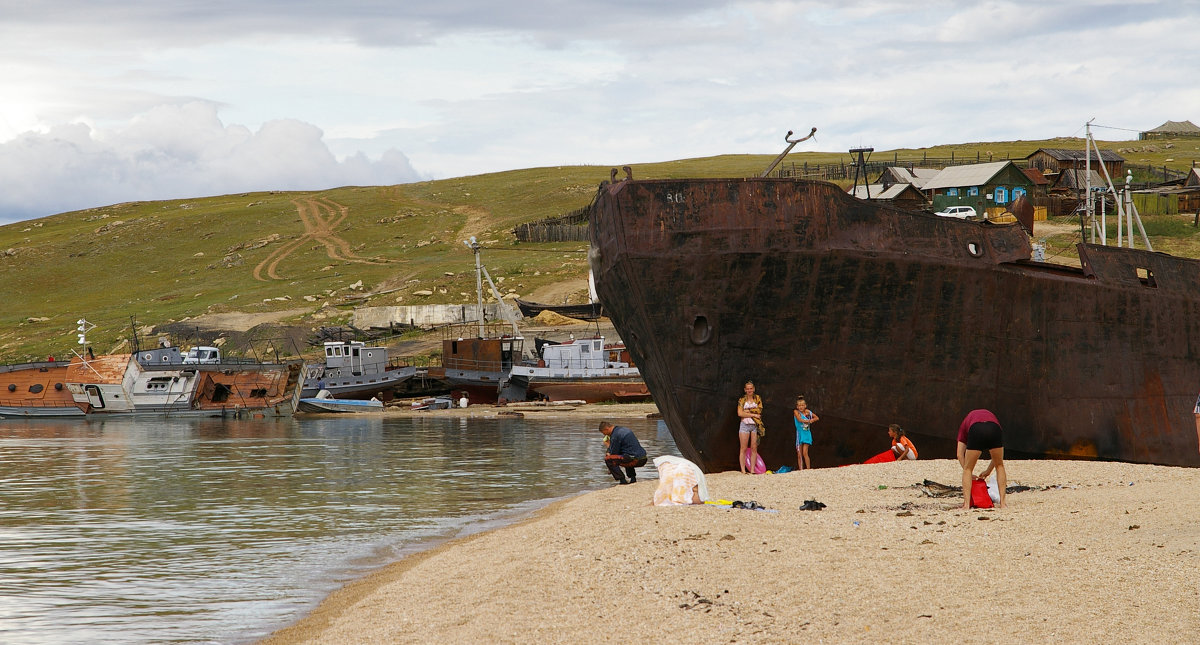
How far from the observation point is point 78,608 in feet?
35.0

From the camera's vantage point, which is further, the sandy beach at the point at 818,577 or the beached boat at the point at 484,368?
the beached boat at the point at 484,368

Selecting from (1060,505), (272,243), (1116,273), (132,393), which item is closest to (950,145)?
(272,243)

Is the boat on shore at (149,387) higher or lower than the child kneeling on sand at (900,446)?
higher

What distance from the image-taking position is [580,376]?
4516cm

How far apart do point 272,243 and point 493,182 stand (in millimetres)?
35205

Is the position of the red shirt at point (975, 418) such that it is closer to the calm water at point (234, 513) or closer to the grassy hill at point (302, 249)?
the calm water at point (234, 513)

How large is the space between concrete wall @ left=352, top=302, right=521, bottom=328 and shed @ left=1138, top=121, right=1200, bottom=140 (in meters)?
98.4

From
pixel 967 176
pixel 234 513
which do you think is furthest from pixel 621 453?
pixel 967 176

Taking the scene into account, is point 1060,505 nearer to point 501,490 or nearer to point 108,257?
point 501,490

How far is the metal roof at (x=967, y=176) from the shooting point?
69312mm

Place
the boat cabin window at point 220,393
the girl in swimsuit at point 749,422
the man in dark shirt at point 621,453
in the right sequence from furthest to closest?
1. the boat cabin window at point 220,393
2. the man in dark shirt at point 621,453
3. the girl in swimsuit at point 749,422

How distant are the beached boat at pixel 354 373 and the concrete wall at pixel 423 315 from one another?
28.0 feet

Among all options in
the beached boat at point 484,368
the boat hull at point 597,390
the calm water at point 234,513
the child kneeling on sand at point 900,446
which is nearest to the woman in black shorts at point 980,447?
the child kneeling on sand at point 900,446

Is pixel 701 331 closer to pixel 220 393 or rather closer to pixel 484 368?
pixel 484 368
